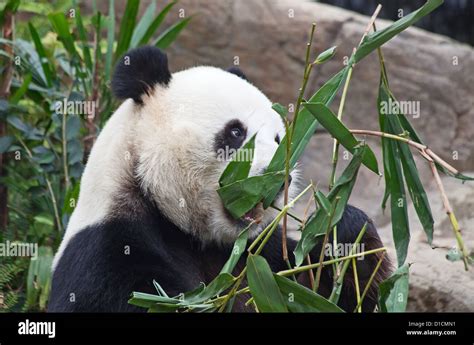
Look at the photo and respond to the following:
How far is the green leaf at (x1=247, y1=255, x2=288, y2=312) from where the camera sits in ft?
10.9

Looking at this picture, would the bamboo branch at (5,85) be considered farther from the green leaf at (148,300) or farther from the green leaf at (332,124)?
the green leaf at (332,124)

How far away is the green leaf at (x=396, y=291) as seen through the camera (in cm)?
335

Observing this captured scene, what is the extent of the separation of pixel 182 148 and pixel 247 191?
661mm

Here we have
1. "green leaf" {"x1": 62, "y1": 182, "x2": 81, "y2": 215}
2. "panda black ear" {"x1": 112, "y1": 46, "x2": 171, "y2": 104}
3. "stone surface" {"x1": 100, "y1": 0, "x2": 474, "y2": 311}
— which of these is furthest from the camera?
"stone surface" {"x1": 100, "y1": 0, "x2": 474, "y2": 311}

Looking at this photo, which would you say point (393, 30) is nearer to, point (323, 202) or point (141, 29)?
point (323, 202)

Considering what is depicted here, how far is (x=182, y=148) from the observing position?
4.23 meters

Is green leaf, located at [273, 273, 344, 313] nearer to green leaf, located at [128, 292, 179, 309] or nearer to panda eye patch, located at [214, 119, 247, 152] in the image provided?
green leaf, located at [128, 292, 179, 309]

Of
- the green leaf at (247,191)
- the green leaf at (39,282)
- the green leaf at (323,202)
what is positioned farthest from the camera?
the green leaf at (39,282)

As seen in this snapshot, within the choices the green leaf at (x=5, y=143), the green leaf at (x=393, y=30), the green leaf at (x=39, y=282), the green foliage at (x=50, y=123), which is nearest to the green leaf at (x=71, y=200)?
the green foliage at (x=50, y=123)

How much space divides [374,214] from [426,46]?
214 cm

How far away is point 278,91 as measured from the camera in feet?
32.8

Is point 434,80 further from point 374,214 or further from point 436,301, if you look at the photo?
point 436,301

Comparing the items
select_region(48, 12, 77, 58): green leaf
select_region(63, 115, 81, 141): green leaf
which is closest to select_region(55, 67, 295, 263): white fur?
select_region(63, 115, 81, 141): green leaf
